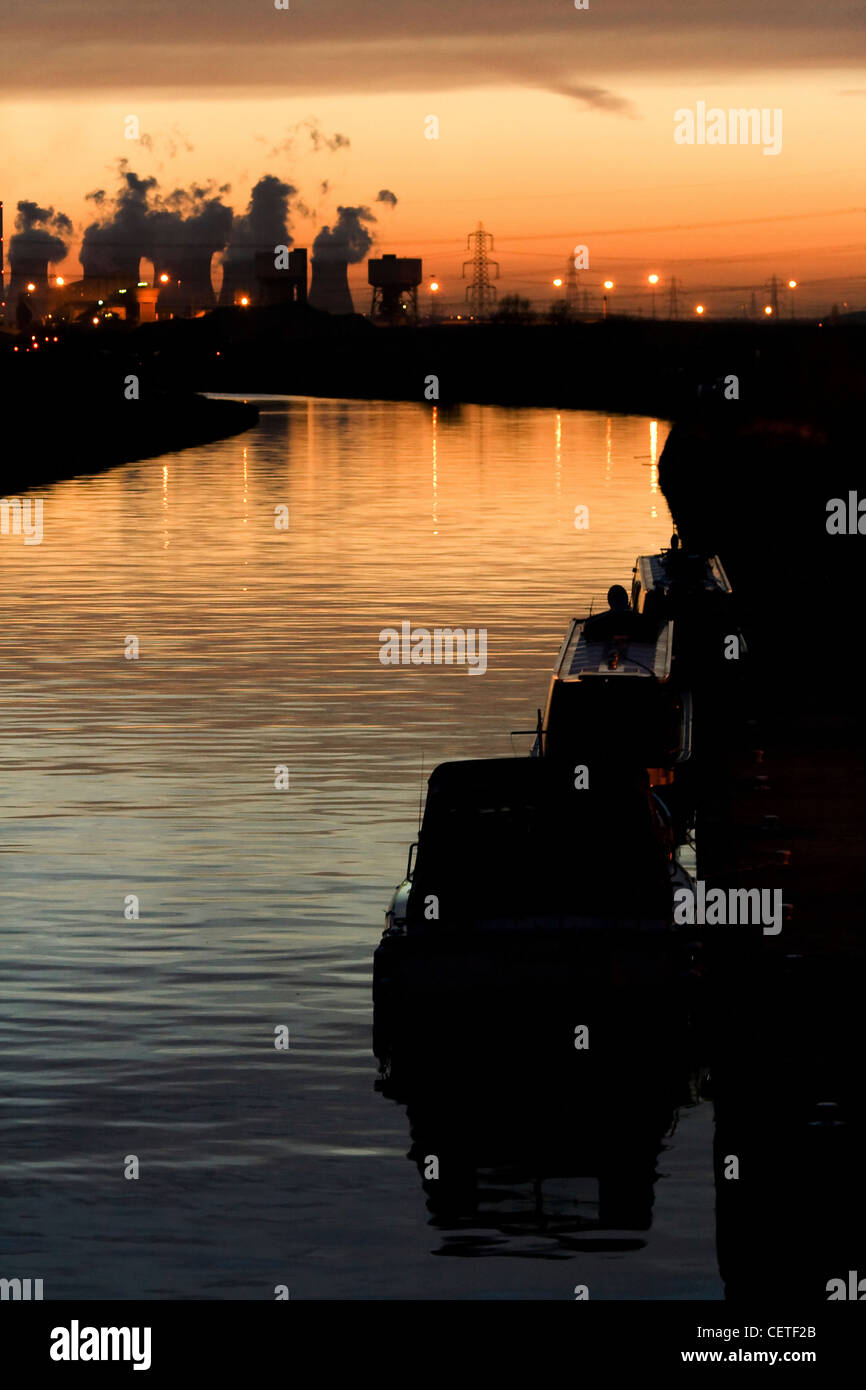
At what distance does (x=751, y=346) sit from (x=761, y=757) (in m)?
161

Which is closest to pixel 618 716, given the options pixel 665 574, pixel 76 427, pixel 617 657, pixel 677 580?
pixel 617 657

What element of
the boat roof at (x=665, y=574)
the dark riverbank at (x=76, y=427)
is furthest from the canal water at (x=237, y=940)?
the dark riverbank at (x=76, y=427)

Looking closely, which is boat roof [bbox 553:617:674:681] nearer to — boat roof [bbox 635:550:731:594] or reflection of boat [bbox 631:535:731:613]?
reflection of boat [bbox 631:535:731:613]

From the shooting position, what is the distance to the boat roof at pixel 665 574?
168 feet

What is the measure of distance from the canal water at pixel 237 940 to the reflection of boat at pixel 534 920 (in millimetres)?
858

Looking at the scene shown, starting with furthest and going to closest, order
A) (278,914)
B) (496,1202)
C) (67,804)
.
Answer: (67,804), (278,914), (496,1202)

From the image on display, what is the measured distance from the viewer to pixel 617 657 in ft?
109

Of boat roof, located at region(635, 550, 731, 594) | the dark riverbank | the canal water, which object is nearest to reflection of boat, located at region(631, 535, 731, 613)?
boat roof, located at region(635, 550, 731, 594)

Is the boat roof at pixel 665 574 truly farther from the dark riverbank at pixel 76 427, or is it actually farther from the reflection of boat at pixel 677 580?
the dark riverbank at pixel 76 427

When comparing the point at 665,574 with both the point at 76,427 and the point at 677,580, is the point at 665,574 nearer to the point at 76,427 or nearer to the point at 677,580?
the point at 677,580

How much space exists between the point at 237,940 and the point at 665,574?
29.2 meters
